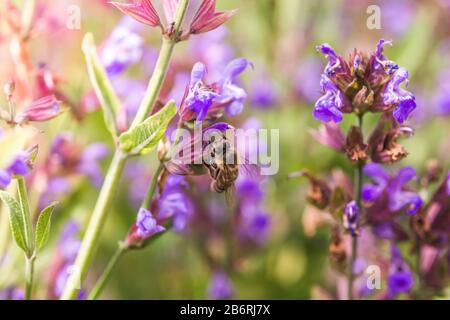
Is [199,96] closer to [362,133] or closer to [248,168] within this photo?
[248,168]

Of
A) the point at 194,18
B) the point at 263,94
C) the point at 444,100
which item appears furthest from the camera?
the point at 263,94

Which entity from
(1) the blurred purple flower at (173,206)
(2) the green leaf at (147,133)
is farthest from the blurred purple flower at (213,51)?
(2) the green leaf at (147,133)

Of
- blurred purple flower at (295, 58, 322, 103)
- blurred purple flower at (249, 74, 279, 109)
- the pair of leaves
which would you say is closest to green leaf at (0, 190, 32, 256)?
the pair of leaves

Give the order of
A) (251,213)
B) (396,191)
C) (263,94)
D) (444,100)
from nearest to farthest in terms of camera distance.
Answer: (396,191) → (251,213) → (444,100) → (263,94)

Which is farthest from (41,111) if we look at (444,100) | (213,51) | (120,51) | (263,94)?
(444,100)

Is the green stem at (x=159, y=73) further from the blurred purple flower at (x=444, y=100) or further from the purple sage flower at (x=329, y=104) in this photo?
the blurred purple flower at (x=444, y=100)
